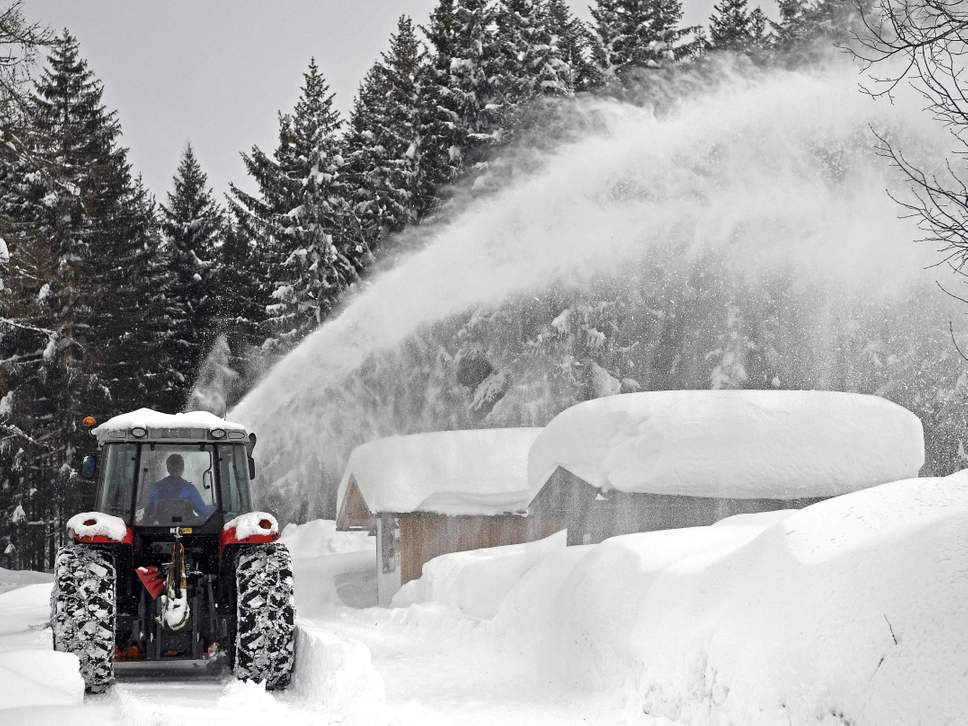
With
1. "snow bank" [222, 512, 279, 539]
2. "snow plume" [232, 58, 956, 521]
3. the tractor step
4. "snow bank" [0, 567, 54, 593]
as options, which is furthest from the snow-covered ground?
"snow bank" [0, 567, 54, 593]

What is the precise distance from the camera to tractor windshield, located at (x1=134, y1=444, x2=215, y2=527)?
30.8ft

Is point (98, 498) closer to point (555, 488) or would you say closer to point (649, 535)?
point (649, 535)

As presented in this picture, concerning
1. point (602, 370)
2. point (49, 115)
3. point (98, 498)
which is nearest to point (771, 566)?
point (98, 498)

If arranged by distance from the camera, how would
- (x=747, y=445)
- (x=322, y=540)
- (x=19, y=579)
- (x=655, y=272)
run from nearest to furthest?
(x=747, y=445) → (x=655, y=272) → (x=19, y=579) → (x=322, y=540)

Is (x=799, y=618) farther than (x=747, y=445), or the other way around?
(x=747, y=445)

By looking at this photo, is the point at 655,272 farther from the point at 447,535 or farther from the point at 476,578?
the point at 476,578

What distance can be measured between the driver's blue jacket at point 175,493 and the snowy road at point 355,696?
1.46 metres

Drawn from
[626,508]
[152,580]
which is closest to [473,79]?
[626,508]

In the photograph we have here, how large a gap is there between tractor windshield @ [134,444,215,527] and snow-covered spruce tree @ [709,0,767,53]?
87.4ft

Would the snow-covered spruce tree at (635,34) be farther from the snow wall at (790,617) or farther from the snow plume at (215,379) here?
the snow wall at (790,617)

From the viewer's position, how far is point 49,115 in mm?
34781

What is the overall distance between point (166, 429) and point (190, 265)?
32944 millimetres

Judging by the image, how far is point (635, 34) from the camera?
31.0 meters

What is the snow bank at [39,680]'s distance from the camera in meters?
5.60
